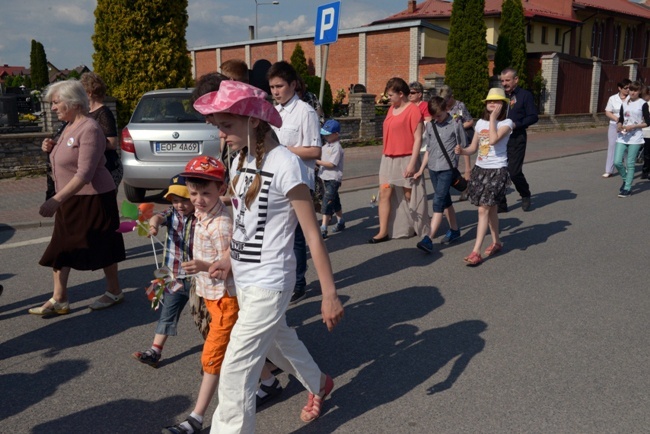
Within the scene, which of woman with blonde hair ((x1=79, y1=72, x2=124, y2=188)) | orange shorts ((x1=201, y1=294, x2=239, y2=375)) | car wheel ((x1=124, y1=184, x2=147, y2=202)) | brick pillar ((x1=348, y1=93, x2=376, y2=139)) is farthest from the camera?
brick pillar ((x1=348, y1=93, x2=376, y2=139))

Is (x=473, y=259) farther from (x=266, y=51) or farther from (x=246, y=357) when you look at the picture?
(x=266, y=51)

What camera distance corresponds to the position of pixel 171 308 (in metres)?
3.85

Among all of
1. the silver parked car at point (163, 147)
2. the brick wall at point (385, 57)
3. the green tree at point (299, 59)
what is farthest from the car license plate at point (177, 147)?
the green tree at point (299, 59)

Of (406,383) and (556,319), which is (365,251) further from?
(406,383)

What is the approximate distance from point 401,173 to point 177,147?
378cm

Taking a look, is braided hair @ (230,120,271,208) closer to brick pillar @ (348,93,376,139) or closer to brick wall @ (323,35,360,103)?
brick pillar @ (348,93,376,139)

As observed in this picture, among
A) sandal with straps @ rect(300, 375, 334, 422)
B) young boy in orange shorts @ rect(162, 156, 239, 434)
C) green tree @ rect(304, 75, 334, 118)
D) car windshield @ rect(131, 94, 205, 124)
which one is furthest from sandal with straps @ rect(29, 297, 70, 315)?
green tree @ rect(304, 75, 334, 118)

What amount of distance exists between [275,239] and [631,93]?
1035 cm

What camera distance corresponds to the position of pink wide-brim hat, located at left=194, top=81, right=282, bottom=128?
8.46ft

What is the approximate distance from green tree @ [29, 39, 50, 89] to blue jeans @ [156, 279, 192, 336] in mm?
53051

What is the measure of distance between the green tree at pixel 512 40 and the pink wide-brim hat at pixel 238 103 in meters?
26.7

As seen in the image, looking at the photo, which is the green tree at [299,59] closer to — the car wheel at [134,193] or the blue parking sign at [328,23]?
the blue parking sign at [328,23]

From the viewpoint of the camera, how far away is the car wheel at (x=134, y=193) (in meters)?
9.94

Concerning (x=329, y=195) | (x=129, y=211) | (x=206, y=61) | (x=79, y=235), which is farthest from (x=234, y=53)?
(x=129, y=211)
